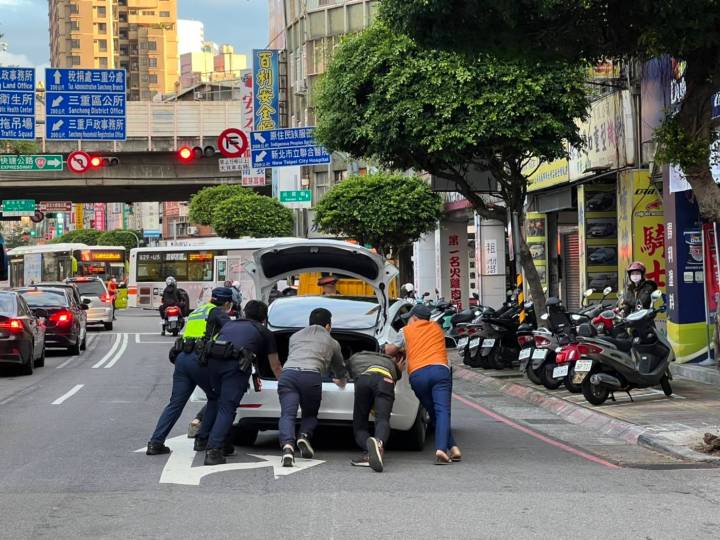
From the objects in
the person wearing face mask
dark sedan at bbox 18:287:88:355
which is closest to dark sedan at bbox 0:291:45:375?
dark sedan at bbox 18:287:88:355

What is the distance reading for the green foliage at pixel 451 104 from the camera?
74.0 ft

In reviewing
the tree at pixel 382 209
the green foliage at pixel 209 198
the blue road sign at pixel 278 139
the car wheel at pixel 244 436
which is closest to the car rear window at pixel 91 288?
the blue road sign at pixel 278 139

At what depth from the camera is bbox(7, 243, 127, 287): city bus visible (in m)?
59.5

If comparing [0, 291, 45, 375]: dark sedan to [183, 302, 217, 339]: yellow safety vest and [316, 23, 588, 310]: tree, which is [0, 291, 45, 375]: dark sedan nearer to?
[316, 23, 588, 310]: tree

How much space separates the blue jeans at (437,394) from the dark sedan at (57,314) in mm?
17508

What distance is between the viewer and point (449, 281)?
43.9m

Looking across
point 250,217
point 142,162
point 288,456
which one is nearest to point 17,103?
point 142,162

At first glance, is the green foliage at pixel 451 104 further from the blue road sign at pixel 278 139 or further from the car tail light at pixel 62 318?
the blue road sign at pixel 278 139

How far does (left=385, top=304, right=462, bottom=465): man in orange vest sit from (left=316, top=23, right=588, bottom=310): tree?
36.5 feet

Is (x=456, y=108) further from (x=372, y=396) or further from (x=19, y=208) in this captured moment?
(x=19, y=208)

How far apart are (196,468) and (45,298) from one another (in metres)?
18.1

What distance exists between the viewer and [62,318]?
27.7 metres

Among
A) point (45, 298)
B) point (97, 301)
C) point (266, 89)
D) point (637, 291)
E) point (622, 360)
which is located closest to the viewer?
point (622, 360)

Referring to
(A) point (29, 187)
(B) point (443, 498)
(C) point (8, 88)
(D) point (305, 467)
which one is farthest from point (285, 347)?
(A) point (29, 187)
